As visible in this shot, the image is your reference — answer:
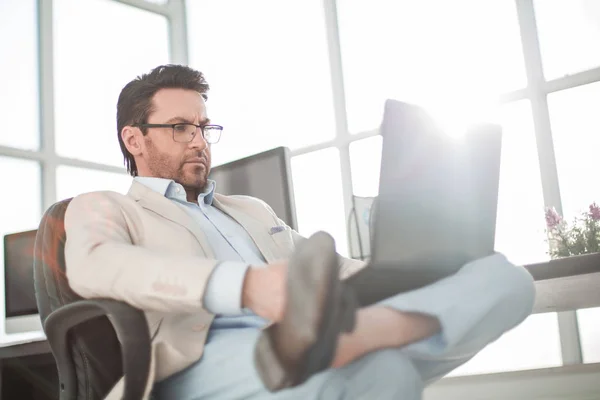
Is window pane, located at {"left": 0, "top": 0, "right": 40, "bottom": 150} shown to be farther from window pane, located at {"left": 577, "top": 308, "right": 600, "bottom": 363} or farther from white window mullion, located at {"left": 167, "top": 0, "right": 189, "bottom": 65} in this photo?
window pane, located at {"left": 577, "top": 308, "right": 600, "bottom": 363}

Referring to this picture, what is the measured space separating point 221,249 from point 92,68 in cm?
323

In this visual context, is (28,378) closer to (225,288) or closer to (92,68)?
(225,288)

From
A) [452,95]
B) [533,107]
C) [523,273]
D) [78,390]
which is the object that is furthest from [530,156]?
[78,390]

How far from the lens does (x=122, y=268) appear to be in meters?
0.87

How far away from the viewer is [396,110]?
845 mm

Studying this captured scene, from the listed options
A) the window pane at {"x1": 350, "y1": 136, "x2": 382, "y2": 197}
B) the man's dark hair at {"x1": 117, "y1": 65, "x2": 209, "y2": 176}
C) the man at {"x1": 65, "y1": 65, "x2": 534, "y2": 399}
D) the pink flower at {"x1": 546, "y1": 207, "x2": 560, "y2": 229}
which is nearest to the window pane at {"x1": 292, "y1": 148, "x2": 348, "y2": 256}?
the window pane at {"x1": 350, "y1": 136, "x2": 382, "y2": 197}

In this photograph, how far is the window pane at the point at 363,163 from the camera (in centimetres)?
373

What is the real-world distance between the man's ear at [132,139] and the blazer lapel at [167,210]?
21 cm

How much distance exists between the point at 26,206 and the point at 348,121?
6.80ft

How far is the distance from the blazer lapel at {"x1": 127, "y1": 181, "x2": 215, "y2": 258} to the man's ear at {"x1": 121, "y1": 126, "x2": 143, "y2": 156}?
0.67ft

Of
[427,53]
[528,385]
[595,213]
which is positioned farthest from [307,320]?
[427,53]

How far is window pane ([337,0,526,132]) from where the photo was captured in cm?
338

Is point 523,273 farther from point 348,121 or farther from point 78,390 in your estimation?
point 348,121

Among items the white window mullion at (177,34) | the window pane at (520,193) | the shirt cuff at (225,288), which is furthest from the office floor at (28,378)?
the white window mullion at (177,34)
